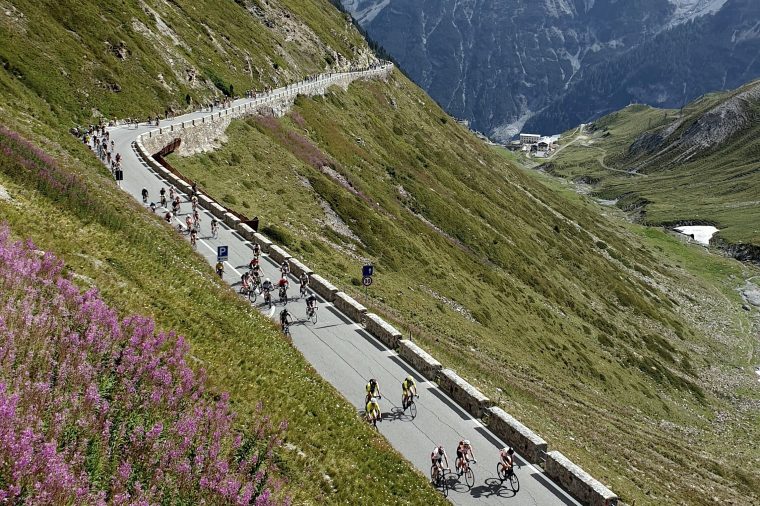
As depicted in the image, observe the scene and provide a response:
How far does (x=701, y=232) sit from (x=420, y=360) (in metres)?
196

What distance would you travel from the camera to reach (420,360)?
96.0 ft

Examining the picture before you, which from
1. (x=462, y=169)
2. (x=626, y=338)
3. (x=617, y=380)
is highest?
(x=462, y=169)

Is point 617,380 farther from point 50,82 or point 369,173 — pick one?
point 50,82

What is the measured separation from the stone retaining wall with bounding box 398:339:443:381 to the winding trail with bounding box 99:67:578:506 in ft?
1.23

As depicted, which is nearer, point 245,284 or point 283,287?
point 245,284

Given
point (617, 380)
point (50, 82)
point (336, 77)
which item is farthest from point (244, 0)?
point (617, 380)

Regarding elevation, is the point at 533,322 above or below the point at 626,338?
below

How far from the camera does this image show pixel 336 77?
128625 mm

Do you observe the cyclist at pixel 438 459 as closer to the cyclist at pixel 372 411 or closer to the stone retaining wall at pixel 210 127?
the cyclist at pixel 372 411

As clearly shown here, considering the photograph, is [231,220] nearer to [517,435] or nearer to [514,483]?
[517,435]

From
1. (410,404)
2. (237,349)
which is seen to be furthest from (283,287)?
(237,349)

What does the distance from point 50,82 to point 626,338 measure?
81646 millimetres

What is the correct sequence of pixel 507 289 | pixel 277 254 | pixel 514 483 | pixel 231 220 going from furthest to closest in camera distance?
pixel 507 289
pixel 231 220
pixel 277 254
pixel 514 483

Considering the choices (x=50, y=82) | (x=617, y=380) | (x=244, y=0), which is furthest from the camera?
(x=244, y=0)
